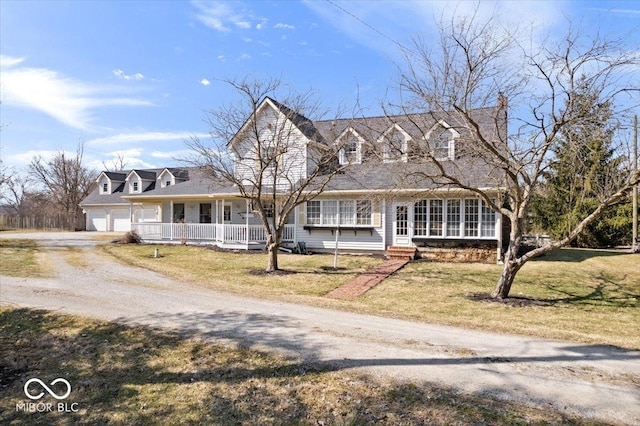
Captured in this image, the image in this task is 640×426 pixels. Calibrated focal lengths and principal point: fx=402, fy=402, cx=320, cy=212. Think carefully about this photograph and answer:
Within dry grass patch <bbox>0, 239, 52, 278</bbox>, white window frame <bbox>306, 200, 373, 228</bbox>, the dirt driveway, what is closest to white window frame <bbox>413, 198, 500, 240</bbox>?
white window frame <bbox>306, 200, 373, 228</bbox>

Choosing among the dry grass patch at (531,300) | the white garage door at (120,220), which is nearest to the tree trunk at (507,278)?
the dry grass patch at (531,300)

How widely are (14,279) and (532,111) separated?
1485cm

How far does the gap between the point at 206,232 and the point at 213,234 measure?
48 cm

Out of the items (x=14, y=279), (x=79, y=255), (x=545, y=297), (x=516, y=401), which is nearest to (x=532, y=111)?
(x=545, y=297)

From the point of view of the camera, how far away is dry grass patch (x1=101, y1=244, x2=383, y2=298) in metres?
11.5

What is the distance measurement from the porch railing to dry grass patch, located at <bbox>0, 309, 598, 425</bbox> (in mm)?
13241

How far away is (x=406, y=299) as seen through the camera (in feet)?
33.5

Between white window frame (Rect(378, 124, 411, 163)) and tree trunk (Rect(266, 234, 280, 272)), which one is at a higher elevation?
white window frame (Rect(378, 124, 411, 163))

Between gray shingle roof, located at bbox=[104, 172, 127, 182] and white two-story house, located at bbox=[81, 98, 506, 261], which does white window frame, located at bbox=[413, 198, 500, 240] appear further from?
gray shingle roof, located at bbox=[104, 172, 127, 182]

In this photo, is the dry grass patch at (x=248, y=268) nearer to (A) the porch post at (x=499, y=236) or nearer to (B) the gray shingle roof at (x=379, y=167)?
(B) the gray shingle roof at (x=379, y=167)

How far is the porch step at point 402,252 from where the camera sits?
17266 millimetres

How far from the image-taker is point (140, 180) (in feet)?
122

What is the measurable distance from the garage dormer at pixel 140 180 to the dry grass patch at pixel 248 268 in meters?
17.8

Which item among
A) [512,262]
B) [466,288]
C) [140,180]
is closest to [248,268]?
[466,288]
